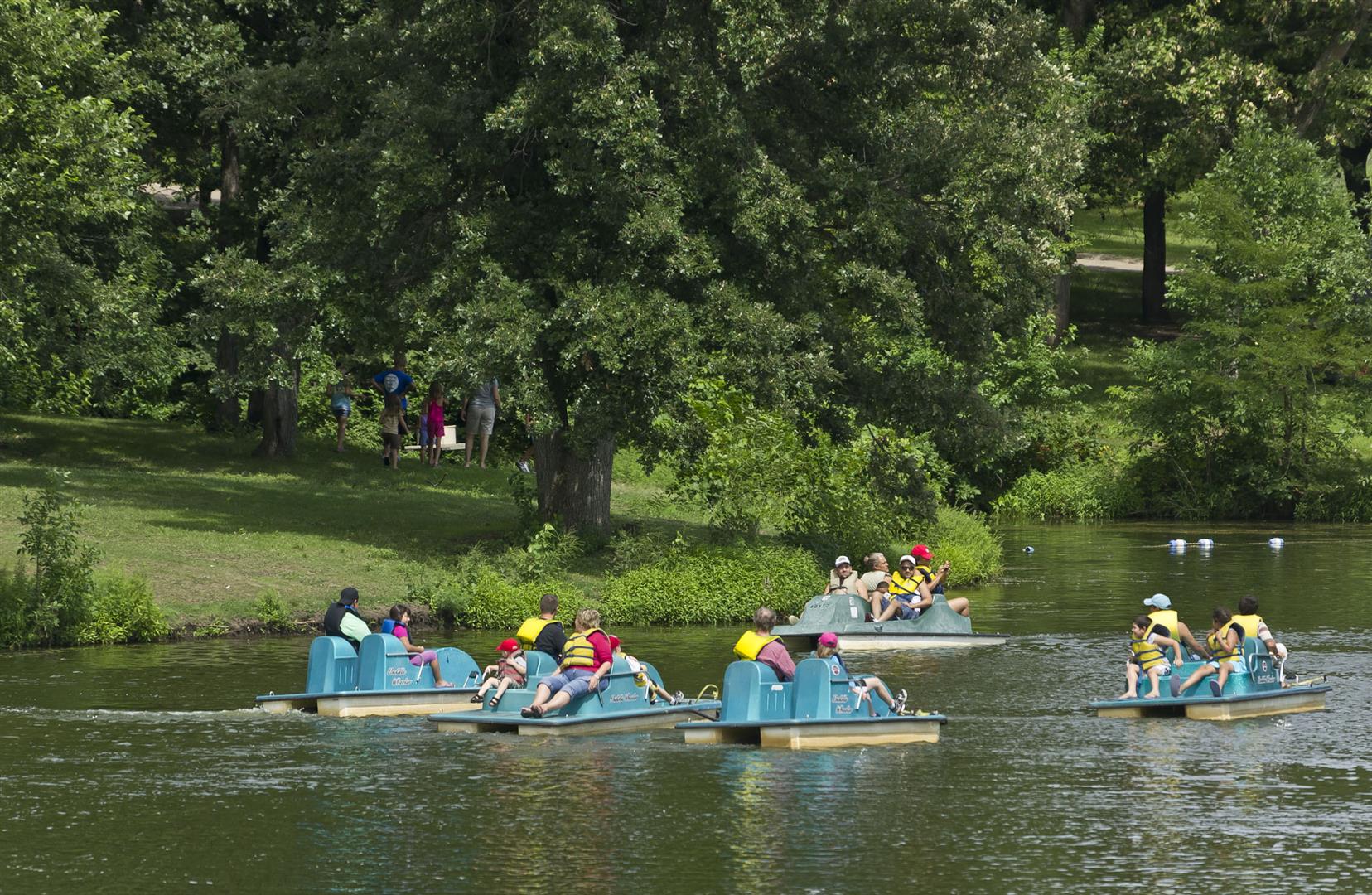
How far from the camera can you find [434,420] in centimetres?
4484

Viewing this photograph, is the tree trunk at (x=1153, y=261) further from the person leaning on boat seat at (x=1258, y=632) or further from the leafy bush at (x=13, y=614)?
the leafy bush at (x=13, y=614)

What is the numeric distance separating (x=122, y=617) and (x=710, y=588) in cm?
936

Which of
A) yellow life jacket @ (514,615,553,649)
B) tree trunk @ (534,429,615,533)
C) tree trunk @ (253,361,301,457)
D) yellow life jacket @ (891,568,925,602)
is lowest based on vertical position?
yellow life jacket @ (514,615,553,649)

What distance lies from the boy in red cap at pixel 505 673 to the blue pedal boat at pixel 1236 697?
6.56 m

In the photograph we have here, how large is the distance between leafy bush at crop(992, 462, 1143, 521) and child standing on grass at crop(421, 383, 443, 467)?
16.9m

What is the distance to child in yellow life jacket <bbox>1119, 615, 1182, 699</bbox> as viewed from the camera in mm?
22672

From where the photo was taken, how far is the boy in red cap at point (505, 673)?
21828mm

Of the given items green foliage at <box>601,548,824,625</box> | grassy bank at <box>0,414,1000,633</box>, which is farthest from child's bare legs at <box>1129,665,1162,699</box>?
grassy bank at <box>0,414,1000,633</box>

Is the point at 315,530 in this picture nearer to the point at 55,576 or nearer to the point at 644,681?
the point at 55,576

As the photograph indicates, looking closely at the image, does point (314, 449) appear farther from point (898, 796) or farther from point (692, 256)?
point (898, 796)

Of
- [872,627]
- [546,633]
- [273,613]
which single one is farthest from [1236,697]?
[273,613]

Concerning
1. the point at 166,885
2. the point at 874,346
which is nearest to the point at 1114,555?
the point at 874,346

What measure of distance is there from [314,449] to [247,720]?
25.3 metres

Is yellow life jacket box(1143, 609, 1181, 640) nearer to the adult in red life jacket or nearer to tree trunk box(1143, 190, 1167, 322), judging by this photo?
the adult in red life jacket
